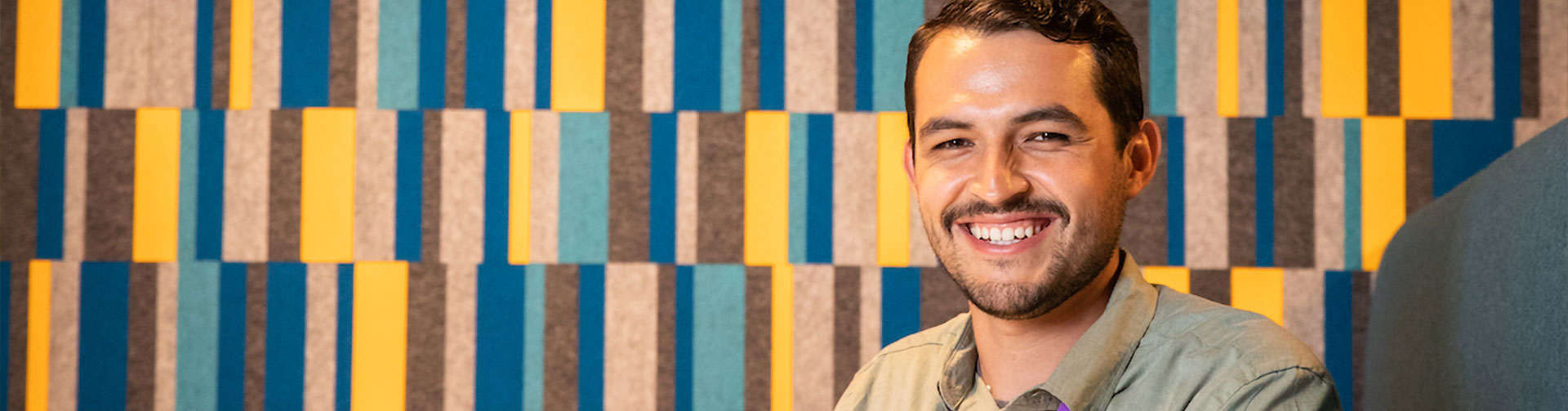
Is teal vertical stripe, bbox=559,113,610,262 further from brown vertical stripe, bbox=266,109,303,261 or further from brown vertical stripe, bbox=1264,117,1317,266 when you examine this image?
brown vertical stripe, bbox=1264,117,1317,266

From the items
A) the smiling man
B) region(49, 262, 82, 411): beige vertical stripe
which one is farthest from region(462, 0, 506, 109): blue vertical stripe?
the smiling man

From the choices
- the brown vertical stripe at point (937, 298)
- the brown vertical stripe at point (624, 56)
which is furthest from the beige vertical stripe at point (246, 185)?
the brown vertical stripe at point (937, 298)

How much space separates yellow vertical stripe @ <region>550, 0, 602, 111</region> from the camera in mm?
2303

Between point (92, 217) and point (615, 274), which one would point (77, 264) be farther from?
point (615, 274)

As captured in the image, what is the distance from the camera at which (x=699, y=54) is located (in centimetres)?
230

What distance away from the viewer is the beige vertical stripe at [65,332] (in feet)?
7.63

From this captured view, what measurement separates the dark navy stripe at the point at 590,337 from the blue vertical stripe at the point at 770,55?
484 mm

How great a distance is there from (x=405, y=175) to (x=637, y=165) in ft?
1.56

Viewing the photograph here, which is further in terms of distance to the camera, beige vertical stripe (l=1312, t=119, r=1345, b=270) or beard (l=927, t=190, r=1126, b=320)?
beige vertical stripe (l=1312, t=119, r=1345, b=270)

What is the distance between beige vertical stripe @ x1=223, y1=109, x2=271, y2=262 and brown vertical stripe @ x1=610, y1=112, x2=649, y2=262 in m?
0.71

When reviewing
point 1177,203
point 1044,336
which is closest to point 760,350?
point 1177,203

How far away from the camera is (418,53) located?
7.61 feet

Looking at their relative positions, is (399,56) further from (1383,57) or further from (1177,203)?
(1383,57)

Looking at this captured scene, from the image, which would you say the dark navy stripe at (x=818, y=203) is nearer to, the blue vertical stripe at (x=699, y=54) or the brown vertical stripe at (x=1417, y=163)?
the blue vertical stripe at (x=699, y=54)
